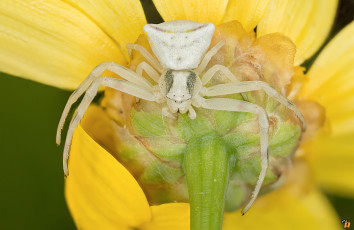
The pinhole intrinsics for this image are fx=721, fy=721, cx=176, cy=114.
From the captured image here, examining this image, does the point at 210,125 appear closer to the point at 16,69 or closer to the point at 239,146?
the point at 239,146

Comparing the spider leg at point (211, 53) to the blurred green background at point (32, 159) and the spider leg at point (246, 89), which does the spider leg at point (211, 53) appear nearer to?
the spider leg at point (246, 89)

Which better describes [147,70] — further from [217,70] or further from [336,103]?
[336,103]

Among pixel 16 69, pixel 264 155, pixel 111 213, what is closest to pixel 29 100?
pixel 16 69

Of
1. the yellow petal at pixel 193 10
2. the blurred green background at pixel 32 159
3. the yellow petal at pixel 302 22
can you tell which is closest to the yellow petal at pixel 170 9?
the yellow petal at pixel 193 10

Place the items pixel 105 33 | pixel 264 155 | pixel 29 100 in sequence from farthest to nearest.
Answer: pixel 29 100
pixel 105 33
pixel 264 155

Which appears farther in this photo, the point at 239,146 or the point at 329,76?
the point at 329,76

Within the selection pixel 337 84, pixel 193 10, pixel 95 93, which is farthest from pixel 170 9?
pixel 337 84
